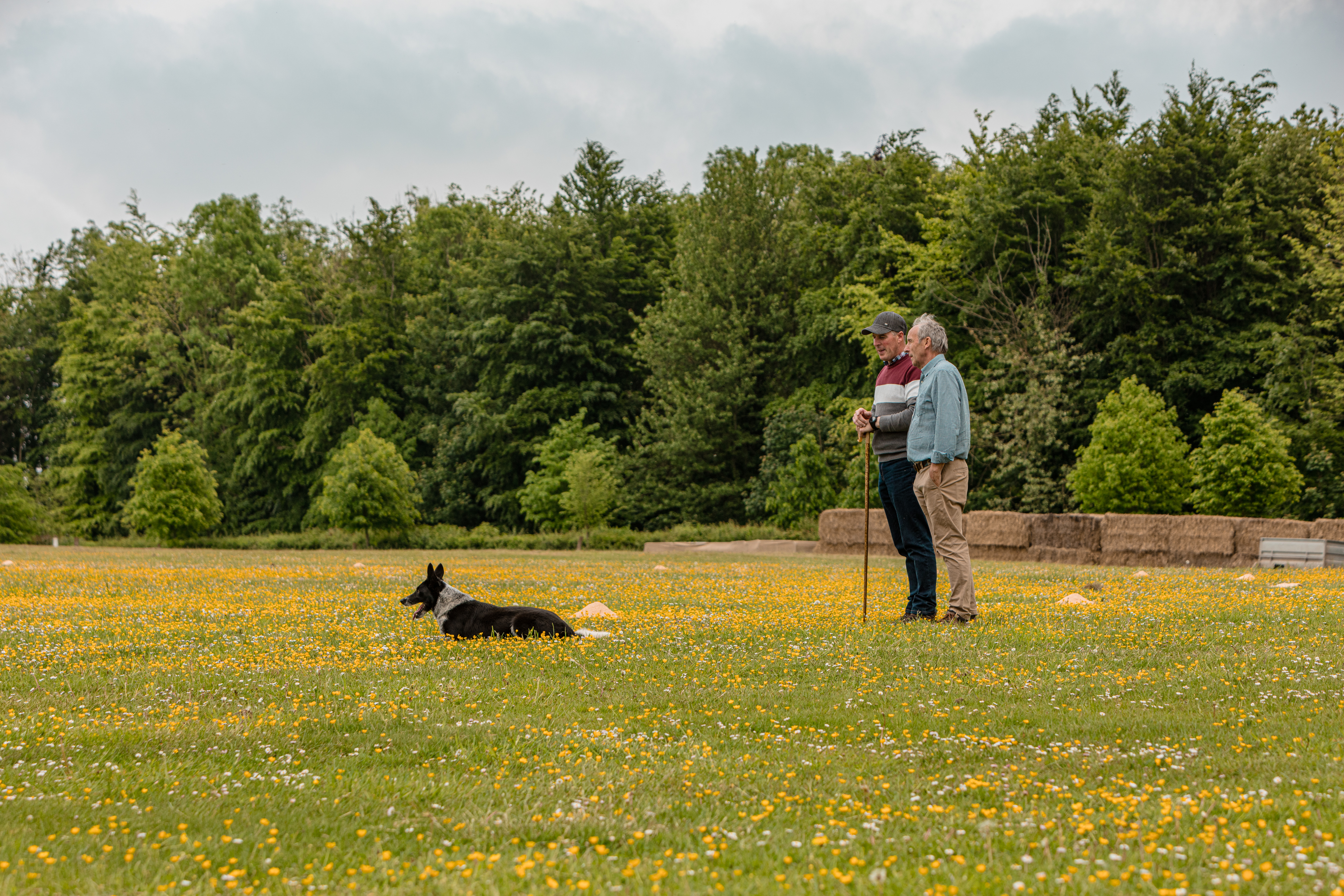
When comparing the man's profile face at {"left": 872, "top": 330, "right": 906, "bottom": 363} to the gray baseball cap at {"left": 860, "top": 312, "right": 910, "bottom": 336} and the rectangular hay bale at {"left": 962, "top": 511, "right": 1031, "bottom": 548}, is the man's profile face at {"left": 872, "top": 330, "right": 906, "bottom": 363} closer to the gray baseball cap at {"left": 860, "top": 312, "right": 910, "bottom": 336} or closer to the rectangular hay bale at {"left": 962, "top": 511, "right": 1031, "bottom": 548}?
the gray baseball cap at {"left": 860, "top": 312, "right": 910, "bottom": 336}

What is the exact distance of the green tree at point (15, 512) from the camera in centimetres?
4134

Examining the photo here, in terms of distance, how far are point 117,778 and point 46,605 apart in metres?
8.16

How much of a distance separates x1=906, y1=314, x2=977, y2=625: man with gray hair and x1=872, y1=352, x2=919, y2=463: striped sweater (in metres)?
0.24

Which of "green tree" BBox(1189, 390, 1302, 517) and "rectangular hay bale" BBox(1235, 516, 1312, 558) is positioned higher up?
"green tree" BBox(1189, 390, 1302, 517)

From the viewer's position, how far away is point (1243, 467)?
24.9 metres

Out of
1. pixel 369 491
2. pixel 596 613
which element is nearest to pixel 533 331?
pixel 369 491

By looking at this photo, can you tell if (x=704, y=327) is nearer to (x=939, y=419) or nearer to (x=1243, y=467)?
(x=1243, y=467)

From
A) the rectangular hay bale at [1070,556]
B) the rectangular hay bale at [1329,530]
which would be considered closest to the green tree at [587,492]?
the rectangular hay bale at [1070,556]

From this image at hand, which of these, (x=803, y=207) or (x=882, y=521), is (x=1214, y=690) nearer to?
(x=882, y=521)

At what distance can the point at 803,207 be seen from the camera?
47750 mm

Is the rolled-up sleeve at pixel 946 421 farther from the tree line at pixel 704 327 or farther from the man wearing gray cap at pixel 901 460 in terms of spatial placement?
the tree line at pixel 704 327

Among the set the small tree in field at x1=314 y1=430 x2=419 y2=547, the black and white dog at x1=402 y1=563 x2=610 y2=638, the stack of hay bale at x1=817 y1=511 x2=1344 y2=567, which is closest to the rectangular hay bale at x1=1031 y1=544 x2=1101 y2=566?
the stack of hay bale at x1=817 y1=511 x2=1344 y2=567

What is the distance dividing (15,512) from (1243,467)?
1813 inches

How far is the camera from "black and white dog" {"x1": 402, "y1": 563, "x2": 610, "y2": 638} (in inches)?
323
